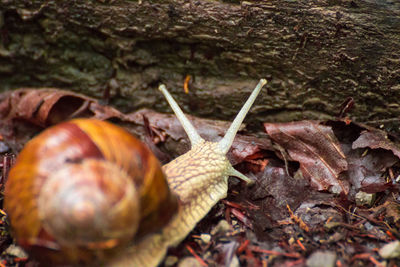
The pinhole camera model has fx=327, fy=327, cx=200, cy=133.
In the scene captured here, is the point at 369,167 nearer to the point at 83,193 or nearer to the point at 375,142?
the point at 375,142

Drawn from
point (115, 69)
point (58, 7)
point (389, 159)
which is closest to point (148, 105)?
point (115, 69)

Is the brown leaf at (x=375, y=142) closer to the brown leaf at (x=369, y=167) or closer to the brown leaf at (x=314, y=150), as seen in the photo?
the brown leaf at (x=369, y=167)

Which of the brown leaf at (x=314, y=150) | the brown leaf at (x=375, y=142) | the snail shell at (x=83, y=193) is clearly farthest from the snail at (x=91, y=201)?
the brown leaf at (x=375, y=142)

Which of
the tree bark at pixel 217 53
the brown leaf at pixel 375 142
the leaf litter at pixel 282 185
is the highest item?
the tree bark at pixel 217 53

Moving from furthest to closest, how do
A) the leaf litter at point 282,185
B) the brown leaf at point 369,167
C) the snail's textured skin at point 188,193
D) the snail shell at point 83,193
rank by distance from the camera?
the brown leaf at point 369,167, the leaf litter at point 282,185, the snail's textured skin at point 188,193, the snail shell at point 83,193

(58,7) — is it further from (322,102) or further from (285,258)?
(285,258)

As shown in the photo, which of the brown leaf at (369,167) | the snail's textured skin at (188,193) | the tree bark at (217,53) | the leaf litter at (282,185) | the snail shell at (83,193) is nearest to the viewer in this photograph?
the snail shell at (83,193)

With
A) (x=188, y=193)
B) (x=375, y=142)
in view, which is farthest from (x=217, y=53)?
(x=375, y=142)

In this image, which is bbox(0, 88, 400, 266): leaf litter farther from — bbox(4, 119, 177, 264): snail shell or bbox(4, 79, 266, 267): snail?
bbox(4, 119, 177, 264): snail shell

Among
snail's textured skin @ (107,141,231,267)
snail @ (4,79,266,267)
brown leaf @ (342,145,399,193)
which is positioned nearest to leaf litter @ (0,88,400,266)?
brown leaf @ (342,145,399,193)
